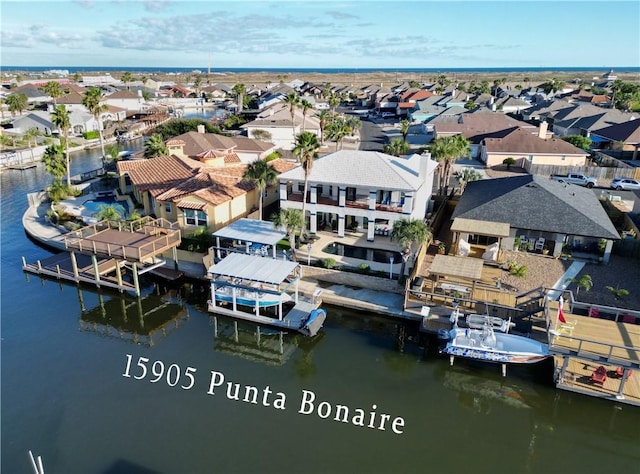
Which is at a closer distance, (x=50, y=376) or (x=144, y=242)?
(x=50, y=376)

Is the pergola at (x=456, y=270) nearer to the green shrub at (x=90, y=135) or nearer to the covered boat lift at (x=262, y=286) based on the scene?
the covered boat lift at (x=262, y=286)

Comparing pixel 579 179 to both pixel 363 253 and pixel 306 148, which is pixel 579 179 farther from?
pixel 306 148

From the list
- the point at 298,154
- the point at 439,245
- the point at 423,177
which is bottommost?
the point at 439,245

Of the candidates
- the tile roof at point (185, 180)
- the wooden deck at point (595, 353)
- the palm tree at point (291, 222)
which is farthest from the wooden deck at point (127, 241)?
the wooden deck at point (595, 353)

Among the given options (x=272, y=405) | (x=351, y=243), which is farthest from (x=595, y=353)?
(x=351, y=243)

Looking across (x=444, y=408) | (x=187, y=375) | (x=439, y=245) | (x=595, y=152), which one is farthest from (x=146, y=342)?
(x=595, y=152)

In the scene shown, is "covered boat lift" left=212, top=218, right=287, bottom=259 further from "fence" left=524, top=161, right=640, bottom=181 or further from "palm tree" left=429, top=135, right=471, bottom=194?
"fence" left=524, top=161, right=640, bottom=181

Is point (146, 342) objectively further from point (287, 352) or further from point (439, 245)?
point (439, 245)
